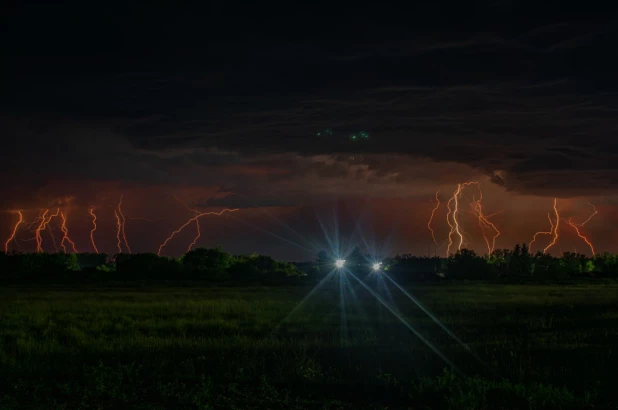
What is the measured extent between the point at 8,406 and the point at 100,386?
5.54 feet

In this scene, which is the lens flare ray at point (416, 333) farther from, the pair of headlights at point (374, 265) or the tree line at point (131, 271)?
the tree line at point (131, 271)

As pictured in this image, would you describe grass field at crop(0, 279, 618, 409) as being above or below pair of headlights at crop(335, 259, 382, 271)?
below

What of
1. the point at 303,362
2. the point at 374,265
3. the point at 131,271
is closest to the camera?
the point at 303,362

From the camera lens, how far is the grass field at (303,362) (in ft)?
39.3

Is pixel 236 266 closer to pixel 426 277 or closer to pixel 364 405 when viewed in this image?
pixel 426 277

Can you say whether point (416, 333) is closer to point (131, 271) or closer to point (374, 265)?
point (374, 265)

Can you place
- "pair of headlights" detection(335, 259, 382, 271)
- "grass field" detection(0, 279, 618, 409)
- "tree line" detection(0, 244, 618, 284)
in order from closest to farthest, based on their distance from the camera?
"grass field" detection(0, 279, 618, 409) → "pair of headlights" detection(335, 259, 382, 271) → "tree line" detection(0, 244, 618, 284)

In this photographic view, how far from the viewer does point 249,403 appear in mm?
11656

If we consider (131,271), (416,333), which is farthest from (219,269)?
(416,333)

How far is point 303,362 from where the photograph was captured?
1488cm

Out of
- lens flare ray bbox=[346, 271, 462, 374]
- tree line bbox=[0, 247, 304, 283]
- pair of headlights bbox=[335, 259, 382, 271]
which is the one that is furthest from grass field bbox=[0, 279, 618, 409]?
tree line bbox=[0, 247, 304, 283]

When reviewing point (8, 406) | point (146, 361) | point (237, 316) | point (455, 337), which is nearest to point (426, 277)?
point (237, 316)

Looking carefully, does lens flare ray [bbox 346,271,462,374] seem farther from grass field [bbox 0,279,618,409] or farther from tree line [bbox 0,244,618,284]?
tree line [bbox 0,244,618,284]

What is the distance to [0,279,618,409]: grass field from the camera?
12.0 metres
